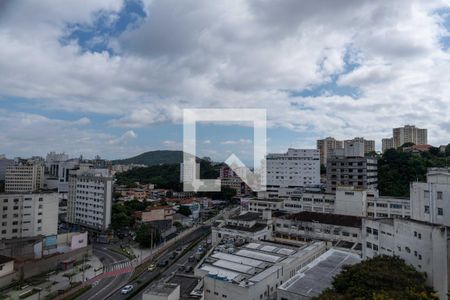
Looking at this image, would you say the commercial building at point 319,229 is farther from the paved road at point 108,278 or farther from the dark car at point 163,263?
the paved road at point 108,278

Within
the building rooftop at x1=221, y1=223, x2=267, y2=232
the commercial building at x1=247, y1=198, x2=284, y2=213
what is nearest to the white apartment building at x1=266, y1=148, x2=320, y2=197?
the commercial building at x1=247, y1=198, x2=284, y2=213

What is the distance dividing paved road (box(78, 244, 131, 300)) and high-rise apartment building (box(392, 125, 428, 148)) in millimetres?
26482

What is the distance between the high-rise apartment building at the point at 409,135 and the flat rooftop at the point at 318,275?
81.5 ft

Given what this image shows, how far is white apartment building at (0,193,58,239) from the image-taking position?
422 inches

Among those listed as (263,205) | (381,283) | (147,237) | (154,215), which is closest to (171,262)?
(147,237)

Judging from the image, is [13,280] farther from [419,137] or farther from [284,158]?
[419,137]

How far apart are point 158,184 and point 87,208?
412 inches

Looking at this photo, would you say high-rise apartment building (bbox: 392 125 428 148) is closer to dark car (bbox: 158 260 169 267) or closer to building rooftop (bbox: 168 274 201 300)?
dark car (bbox: 158 260 169 267)

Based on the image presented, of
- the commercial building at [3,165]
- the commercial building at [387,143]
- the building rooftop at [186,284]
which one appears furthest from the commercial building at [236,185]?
the commercial building at [3,165]

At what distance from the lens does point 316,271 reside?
641 cm

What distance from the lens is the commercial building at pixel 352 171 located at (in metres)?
15.2

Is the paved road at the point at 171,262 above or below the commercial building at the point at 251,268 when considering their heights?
below

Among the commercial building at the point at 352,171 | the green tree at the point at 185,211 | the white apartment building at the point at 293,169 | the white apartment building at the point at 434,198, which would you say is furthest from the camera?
the white apartment building at the point at 293,169

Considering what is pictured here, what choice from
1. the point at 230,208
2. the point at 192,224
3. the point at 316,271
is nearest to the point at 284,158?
the point at 230,208
